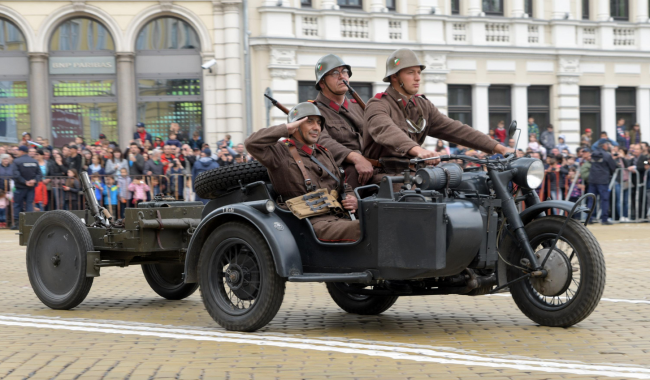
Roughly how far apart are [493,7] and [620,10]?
4.62 m

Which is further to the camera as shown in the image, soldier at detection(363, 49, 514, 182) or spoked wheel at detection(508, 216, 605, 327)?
soldier at detection(363, 49, 514, 182)

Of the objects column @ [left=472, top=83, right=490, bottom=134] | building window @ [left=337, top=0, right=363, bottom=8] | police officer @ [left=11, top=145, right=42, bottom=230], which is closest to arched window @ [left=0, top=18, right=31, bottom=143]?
police officer @ [left=11, top=145, right=42, bottom=230]

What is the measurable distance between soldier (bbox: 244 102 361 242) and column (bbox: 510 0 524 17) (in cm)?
2333

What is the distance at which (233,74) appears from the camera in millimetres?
26688

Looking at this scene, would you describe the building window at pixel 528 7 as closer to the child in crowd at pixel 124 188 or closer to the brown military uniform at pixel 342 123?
the child in crowd at pixel 124 188

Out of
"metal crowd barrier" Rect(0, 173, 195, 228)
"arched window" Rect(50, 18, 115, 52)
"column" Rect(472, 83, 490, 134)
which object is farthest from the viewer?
"column" Rect(472, 83, 490, 134)

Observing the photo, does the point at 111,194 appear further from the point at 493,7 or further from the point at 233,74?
the point at 493,7

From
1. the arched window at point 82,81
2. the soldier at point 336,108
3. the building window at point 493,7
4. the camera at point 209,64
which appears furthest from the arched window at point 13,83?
the soldier at point 336,108

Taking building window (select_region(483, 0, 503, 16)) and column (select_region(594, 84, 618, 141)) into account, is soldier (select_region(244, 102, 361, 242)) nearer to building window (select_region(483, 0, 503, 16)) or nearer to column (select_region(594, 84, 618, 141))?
building window (select_region(483, 0, 503, 16))

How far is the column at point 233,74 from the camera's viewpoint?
2652 cm

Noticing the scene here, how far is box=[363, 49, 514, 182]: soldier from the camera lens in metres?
7.70

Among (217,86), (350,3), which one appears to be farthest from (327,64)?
(350,3)

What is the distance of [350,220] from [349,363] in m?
1.45

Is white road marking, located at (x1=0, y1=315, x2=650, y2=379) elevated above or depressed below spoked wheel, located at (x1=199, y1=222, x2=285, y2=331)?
below
